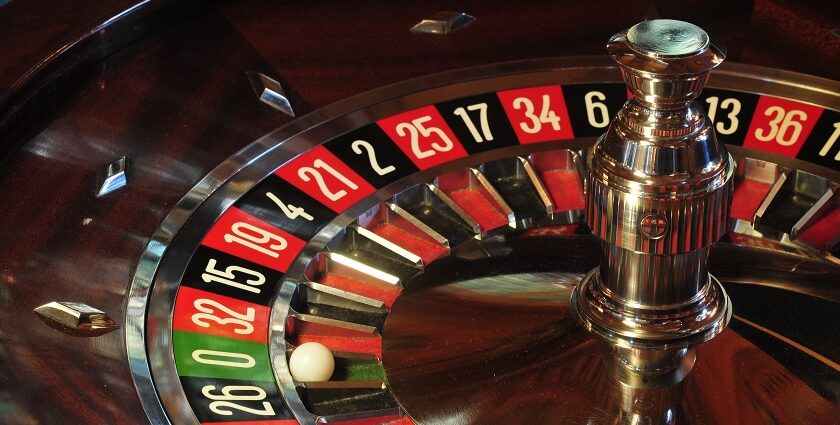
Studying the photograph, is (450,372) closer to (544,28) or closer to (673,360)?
(673,360)

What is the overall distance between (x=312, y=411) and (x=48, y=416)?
1.49 feet

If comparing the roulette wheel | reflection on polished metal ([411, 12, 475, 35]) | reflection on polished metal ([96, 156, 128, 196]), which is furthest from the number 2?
reflection on polished metal ([96, 156, 128, 196])

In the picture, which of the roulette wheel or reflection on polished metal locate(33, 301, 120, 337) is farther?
reflection on polished metal locate(33, 301, 120, 337)

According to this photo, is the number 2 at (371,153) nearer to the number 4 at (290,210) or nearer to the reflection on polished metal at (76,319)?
the number 4 at (290,210)

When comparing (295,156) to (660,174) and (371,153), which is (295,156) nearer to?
(371,153)

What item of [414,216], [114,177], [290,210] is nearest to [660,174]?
[414,216]

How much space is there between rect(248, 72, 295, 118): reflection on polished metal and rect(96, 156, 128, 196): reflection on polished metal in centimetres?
39

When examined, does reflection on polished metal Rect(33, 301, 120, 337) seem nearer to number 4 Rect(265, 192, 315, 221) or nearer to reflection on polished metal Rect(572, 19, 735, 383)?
number 4 Rect(265, 192, 315, 221)

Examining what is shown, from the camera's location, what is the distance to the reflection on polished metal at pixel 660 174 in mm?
1802

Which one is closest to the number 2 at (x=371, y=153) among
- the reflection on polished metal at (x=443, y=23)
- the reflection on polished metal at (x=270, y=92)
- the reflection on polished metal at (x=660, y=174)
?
the reflection on polished metal at (x=270, y=92)

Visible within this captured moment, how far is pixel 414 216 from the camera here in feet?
8.79

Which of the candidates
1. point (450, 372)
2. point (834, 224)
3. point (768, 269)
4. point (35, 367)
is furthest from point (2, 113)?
point (834, 224)

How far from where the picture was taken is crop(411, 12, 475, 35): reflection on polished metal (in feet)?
10.0

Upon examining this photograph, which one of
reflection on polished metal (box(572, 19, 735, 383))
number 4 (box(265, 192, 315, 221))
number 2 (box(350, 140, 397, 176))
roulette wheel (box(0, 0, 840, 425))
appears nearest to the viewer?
reflection on polished metal (box(572, 19, 735, 383))
